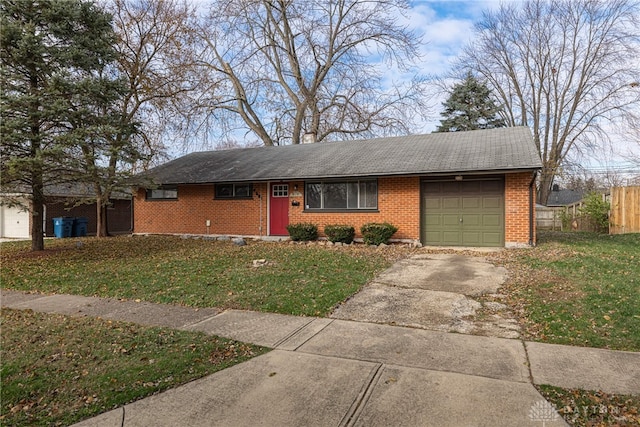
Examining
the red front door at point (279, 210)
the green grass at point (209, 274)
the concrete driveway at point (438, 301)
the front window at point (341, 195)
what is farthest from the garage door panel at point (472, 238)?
the red front door at point (279, 210)

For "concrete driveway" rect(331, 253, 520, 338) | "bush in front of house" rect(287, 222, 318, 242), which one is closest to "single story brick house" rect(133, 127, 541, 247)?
"bush in front of house" rect(287, 222, 318, 242)

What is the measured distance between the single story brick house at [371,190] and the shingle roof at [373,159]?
40 mm

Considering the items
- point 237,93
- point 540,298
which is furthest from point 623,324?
point 237,93

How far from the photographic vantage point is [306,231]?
13.2 metres

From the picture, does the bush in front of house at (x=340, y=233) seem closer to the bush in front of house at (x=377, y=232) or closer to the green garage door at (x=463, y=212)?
the bush in front of house at (x=377, y=232)

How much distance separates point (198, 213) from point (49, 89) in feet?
24.7

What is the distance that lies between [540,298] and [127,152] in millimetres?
10584

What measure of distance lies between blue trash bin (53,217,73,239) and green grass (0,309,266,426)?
16239mm

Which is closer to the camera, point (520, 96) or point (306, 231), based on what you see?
point (306, 231)

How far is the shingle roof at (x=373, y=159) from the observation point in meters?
11.5

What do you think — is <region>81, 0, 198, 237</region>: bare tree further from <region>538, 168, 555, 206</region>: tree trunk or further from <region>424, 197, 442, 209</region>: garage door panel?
<region>538, 168, 555, 206</region>: tree trunk

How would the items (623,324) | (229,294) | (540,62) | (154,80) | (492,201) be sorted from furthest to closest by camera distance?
(540,62) → (154,80) → (492,201) → (229,294) → (623,324)

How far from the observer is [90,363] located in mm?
3797

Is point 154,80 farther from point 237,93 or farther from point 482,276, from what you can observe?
point 482,276
